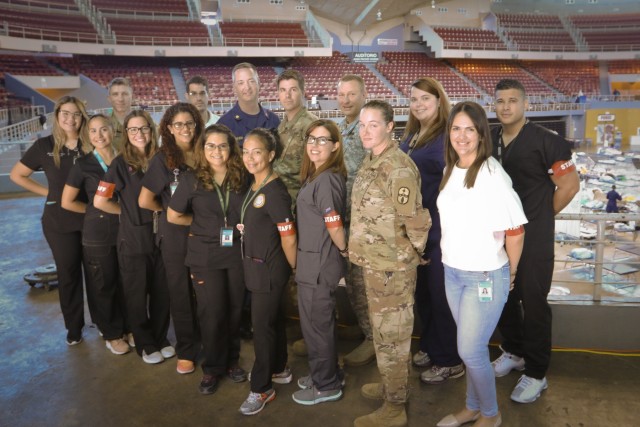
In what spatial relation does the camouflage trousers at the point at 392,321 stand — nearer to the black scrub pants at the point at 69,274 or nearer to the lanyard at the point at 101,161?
the lanyard at the point at 101,161

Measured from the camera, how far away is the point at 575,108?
22.1 meters

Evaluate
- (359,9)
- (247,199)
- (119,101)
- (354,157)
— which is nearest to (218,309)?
(247,199)

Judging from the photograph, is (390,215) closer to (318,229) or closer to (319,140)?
(318,229)

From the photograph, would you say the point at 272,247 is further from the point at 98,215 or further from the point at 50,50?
the point at 50,50

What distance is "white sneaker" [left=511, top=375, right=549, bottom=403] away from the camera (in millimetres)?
2619

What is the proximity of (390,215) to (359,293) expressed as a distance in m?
0.87

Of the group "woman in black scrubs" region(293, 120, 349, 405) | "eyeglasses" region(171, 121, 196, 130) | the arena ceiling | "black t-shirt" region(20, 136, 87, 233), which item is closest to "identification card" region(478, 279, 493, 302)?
"woman in black scrubs" region(293, 120, 349, 405)

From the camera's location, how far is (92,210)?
125 inches

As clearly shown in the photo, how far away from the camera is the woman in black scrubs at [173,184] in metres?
2.77

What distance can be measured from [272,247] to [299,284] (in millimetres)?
258

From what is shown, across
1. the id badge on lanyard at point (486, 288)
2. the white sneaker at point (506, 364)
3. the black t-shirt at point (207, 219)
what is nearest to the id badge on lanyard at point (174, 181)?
the black t-shirt at point (207, 219)

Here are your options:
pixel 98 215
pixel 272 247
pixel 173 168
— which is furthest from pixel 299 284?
pixel 98 215

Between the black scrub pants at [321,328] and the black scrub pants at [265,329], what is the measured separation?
13 centimetres

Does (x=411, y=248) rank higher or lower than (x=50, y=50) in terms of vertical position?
lower
